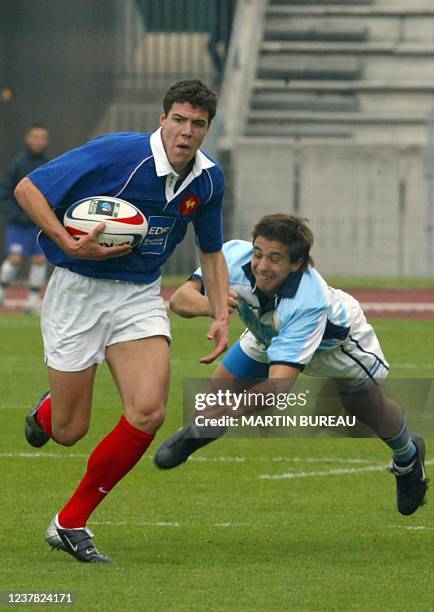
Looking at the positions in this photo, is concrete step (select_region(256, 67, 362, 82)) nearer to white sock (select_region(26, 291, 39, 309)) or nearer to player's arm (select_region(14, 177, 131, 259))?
white sock (select_region(26, 291, 39, 309))

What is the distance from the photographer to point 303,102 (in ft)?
91.1

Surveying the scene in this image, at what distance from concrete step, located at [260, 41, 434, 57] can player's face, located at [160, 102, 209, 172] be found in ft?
71.6

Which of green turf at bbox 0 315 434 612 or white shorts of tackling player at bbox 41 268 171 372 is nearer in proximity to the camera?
green turf at bbox 0 315 434 612

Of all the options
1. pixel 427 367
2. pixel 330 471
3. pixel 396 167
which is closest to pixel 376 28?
pixel 396 167

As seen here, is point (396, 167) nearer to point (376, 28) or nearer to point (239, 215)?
point (239, 215)

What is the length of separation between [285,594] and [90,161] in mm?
1996

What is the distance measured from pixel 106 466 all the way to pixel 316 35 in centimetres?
2278

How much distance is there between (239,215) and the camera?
81.9ft

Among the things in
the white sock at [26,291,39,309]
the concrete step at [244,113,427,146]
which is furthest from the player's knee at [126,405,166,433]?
the concrete step at [244,113,427,146]

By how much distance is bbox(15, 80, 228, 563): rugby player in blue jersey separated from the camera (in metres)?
6.66

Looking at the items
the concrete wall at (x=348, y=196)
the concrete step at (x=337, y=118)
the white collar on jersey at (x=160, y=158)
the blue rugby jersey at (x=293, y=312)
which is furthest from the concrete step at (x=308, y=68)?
the white collar on jersey at (x=160, y=158)

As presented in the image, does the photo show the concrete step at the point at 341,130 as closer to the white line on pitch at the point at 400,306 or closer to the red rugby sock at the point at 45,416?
the white line on pitch at the point at 400,306

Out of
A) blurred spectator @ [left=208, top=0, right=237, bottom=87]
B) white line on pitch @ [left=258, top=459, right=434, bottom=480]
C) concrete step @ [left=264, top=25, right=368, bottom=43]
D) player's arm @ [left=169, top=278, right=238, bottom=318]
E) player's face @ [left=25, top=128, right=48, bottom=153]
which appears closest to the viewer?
player's arm @ [left=169, top=278, right=238, bottom=318]

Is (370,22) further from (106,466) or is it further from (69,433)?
(106,466)
